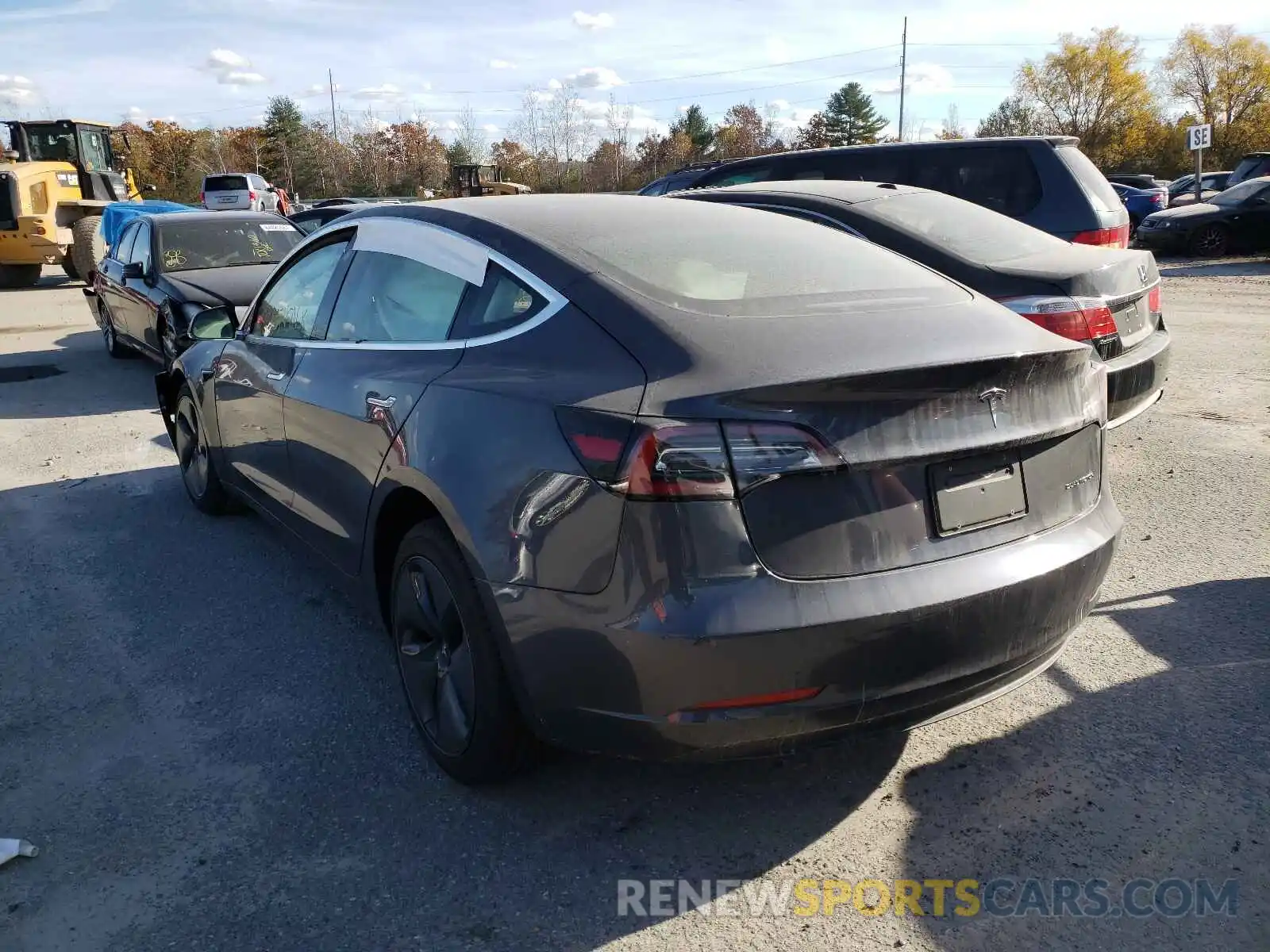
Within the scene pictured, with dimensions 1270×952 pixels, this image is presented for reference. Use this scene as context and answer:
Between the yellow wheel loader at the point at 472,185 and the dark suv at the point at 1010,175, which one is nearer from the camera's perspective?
the dark suv at the point at 1010,175

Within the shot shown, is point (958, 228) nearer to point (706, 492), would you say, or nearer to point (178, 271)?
point (706, 492)

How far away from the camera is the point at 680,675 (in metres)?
2.33

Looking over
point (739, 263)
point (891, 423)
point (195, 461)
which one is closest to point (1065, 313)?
point (739, 263)

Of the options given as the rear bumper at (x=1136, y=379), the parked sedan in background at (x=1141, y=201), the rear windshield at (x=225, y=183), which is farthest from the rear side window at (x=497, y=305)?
the rear windshield at (x=225, y=183)

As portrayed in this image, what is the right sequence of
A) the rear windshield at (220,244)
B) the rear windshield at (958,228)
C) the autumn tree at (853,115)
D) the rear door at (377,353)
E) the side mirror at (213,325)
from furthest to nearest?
the autumn tree at (853,115) < the rear windshield at (220,244) < the rear windshield at (958,228) < the side mirror at (213,325) < the rear door at (377,353)

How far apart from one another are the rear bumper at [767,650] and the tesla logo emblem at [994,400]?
324mm

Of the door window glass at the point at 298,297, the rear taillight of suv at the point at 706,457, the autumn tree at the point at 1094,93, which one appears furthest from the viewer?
the autumn tree at the point at 1094,93

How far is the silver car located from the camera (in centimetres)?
3105

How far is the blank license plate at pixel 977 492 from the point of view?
249 cm

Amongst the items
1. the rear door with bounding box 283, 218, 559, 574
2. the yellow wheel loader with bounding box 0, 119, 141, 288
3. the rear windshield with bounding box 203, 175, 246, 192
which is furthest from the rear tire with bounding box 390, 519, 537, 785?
the rear windshield with bounding box 203, 175, 246, 192

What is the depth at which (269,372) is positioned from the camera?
427 centimetres

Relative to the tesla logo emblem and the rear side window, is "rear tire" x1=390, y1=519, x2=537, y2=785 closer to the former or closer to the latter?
the rear side window

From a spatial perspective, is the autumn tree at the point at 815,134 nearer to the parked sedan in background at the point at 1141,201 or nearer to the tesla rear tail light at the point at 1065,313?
the parked sedan in background at the point at 1141,201

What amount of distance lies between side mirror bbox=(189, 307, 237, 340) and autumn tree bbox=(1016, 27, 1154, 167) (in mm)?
60562
